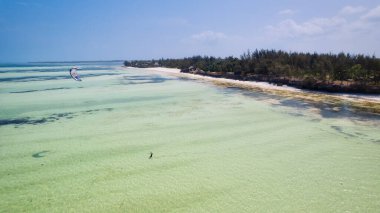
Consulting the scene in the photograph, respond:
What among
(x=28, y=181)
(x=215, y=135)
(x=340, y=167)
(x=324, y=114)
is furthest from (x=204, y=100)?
(x=28, y=181)

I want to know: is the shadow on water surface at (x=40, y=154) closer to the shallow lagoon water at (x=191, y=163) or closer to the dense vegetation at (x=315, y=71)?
the shallow lagoon water at (x=191, y=163)

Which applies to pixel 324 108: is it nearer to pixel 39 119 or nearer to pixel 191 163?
pixel 191 163

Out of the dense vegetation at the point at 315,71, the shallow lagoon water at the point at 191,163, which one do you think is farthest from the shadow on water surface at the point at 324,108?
the dense vegetation at the point at 315,71

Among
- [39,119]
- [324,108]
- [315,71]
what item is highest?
[315,71]

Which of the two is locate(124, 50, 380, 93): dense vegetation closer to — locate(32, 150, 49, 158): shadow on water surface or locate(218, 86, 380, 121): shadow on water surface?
locate(218, 86, 380, 121): shadow on water surface

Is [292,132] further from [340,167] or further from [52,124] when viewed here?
[52,124]

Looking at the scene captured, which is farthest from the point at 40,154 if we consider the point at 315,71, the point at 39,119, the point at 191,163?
the point at 315,71
